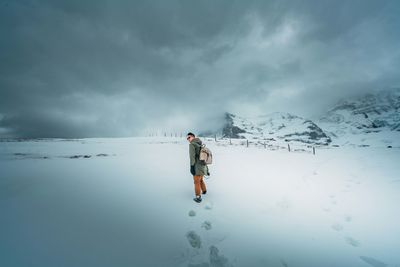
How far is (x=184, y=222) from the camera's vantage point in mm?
6570

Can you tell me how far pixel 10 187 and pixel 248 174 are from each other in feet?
41.1

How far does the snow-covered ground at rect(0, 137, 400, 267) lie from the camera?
497 cm

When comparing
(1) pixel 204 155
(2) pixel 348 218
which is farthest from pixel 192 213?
(2) pixel 348 218

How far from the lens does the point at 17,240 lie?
493 centimetres

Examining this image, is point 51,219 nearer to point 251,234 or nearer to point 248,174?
point 251,234

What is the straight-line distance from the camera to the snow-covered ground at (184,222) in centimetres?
497

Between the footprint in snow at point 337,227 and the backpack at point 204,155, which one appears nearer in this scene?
the footprint in snow at point 337,227

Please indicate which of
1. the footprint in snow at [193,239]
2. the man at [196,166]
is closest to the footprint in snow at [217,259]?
the footprint in snow at [193,239]

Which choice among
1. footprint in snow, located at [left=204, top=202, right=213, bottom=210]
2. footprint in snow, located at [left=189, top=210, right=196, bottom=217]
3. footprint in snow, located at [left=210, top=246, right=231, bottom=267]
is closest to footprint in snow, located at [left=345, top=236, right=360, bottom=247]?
footprint in snow, located at [left=210, top=246, right=231, bottom=267]

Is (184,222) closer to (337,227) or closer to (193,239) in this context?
(193,239)

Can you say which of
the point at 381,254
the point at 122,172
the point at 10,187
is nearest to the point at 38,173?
the point at 10,187

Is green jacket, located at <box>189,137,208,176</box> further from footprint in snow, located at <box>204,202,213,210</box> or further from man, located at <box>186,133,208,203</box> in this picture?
footprint in snow, located at <box>204,202,213,210</box>

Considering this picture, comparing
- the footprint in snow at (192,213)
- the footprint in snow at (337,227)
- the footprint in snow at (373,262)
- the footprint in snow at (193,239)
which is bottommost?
the footprint in snow at (373,262)

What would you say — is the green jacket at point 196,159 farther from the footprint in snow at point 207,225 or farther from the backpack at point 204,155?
the footprint in snow at point 207,225
